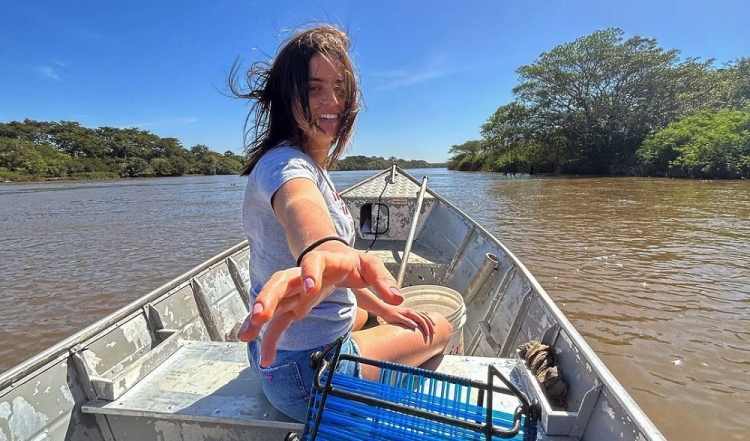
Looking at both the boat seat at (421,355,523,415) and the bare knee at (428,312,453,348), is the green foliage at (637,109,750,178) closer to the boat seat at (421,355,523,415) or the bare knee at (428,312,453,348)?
the boat seat at (421,355,523,415)

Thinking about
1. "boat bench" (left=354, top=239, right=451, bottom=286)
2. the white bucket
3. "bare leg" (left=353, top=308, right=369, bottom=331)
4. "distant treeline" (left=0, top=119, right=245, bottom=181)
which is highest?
"distant treeline" (left=0, top=119, right=245, bottom=181)

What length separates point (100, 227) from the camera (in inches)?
490

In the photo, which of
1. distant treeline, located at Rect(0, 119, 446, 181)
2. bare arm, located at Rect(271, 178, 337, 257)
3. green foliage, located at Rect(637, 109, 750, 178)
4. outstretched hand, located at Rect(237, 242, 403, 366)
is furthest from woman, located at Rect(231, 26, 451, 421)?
distant treeline, located at Rect(0, 119, 446, 181)

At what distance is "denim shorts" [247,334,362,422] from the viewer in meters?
1.29

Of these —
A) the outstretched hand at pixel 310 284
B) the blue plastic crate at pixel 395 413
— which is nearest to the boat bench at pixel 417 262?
the blue plastic crate at pixel 395 413

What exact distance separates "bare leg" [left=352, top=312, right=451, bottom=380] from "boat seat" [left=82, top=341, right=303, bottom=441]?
356mm

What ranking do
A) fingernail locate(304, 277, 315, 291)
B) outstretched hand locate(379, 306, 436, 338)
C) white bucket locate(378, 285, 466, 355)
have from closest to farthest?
1. fingernail locate(304, 277, 315, 291)
2. outstretched hand locate(379, 306, 436, 338)
3. white bucket locate(378, 285, 466, 355)

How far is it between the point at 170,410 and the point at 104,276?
262 inches

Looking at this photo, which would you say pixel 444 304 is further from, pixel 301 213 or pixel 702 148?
pixel 702 148

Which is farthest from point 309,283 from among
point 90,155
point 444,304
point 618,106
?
point 90,155

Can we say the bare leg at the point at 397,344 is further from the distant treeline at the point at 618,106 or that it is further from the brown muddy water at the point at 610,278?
the distant treeline at the point at 618,106

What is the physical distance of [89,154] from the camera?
61.7m

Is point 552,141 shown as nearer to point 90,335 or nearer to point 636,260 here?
point 636,260

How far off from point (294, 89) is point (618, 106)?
34.8 metres
